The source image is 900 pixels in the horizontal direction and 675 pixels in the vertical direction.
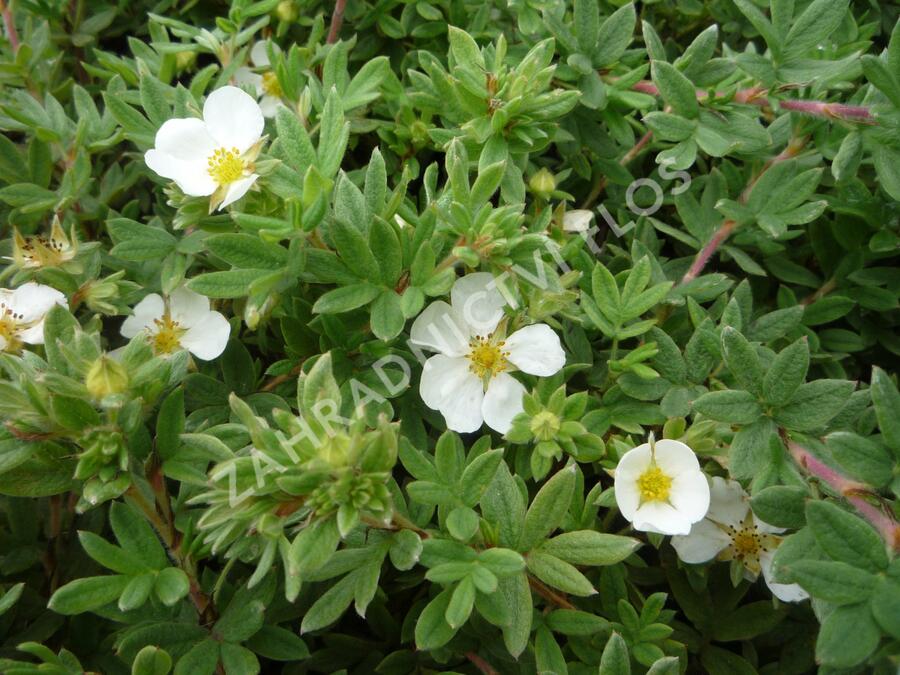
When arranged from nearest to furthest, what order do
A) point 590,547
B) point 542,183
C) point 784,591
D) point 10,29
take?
point 590,547, point 784,591, point 542,183, point 10,29

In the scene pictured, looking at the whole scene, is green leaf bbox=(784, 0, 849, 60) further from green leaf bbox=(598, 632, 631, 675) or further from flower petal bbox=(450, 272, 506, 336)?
green leaf bbox=(598, 632, 631, 675)

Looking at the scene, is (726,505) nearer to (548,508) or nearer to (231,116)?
(548,508)

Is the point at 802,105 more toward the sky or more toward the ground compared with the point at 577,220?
more toward the sky

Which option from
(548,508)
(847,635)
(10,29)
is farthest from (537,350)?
(10,29)

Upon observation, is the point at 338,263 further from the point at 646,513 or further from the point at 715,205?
the point at 715,205

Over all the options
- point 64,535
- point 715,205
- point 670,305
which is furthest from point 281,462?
point 715,205

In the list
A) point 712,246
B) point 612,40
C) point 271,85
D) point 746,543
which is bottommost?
point 746,543
